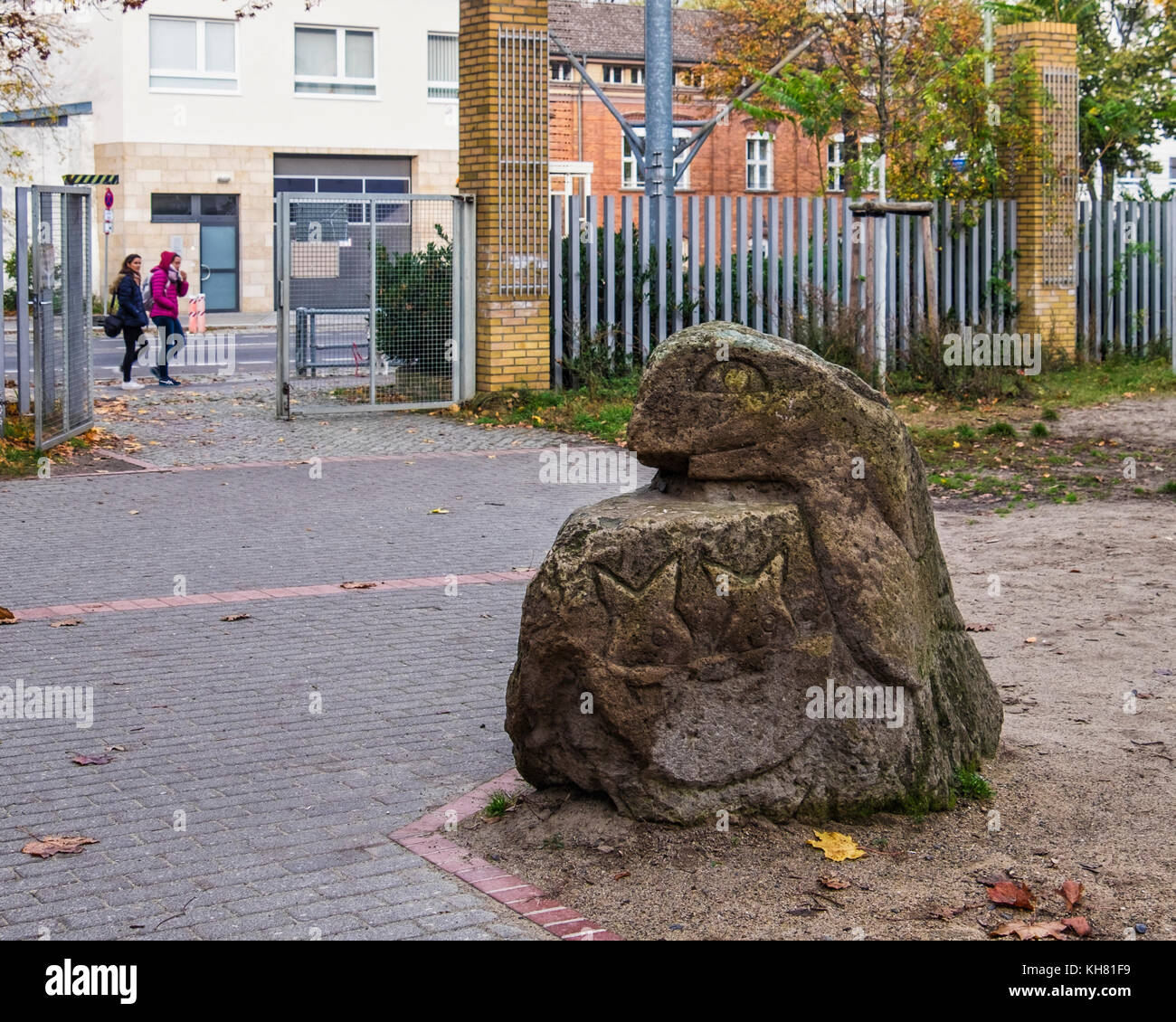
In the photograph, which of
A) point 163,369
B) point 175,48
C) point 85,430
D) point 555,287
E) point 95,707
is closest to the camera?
point 95,707

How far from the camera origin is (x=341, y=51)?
42.8 m

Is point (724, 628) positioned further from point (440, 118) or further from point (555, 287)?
point (440, 118)

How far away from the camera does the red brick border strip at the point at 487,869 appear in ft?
14.8

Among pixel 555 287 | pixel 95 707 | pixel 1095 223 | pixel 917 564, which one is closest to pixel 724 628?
pixel 917 564

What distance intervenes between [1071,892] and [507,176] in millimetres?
14552

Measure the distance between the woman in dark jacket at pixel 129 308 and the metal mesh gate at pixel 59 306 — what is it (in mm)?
5722

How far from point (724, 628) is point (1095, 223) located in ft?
64.2

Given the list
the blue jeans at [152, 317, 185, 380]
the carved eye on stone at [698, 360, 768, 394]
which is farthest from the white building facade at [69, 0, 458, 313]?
the carved eye on stone at [698, 360, 768, 394]

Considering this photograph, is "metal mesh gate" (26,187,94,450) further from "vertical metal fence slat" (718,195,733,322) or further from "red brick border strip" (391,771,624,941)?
"red brick border strip" (391,771,624,941)

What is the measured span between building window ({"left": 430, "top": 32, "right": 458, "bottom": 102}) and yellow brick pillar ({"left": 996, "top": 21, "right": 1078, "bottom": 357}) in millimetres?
24783

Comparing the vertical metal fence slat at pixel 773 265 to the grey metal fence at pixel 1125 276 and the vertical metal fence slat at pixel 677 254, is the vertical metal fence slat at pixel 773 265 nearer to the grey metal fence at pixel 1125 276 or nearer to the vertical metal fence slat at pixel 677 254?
the vertical metal fence slat at pixel 677 254

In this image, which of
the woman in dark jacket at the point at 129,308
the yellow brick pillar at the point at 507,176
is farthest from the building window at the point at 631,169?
the yellow brick pillar at the point at 507,176

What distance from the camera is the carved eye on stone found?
17.5 feet

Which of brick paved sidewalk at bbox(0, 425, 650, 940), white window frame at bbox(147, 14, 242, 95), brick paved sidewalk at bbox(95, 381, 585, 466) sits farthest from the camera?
white window frame at bbox(147, 14, 242, 95)
